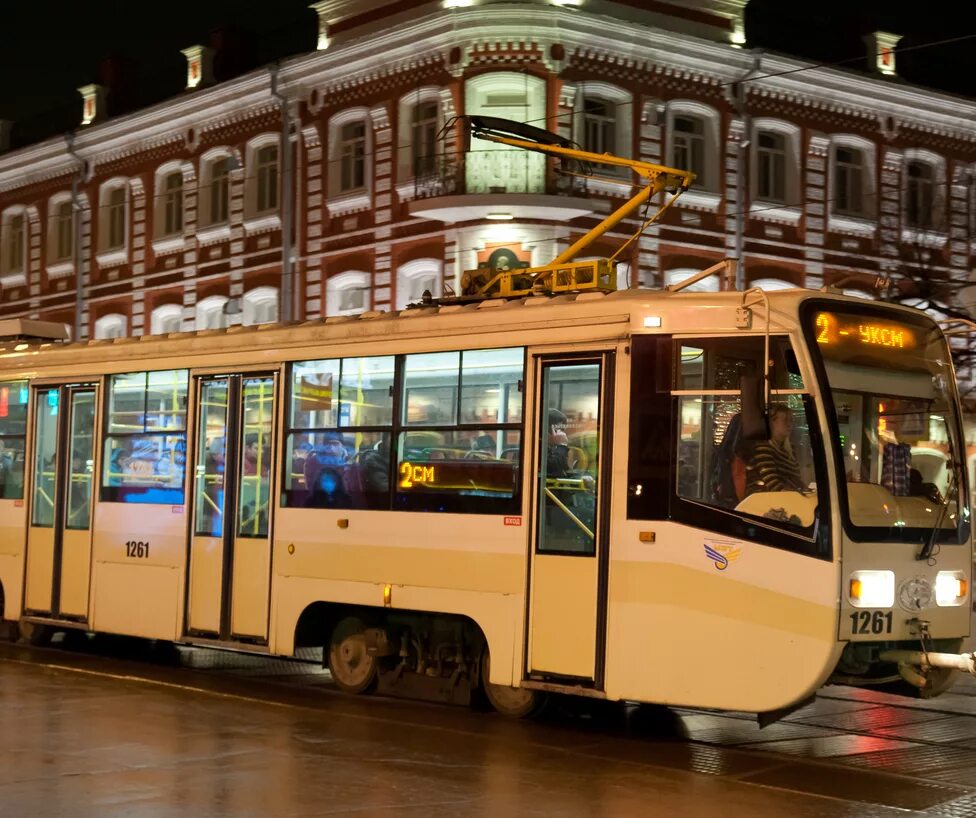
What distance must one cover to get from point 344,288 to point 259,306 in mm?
3023

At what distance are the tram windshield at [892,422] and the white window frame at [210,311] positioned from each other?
25.9 m

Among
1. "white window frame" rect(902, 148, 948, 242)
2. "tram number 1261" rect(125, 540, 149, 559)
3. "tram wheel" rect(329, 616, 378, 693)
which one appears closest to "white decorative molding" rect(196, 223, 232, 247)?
"white window frame" rect(902, 148, 948, 242)

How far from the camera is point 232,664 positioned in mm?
16391

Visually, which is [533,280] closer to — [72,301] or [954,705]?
[954,705]

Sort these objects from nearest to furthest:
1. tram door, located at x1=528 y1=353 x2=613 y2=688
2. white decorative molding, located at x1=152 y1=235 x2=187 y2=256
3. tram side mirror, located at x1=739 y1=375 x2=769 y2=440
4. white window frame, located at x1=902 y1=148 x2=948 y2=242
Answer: tram side mirror, located at x1=739 y1=375 x2=769 y2=440, tram door, located at x1=528 y1=353 x2=613 y2=688, white window frame, located at x1=902 y1=148 x2=948 y2=242, white decorative molding, located at x1=152 y1=235 x2=187 y2=256

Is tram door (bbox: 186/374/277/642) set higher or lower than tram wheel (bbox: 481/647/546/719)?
higher

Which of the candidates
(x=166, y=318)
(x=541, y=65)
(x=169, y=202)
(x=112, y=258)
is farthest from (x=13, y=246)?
(x=541, y=65)

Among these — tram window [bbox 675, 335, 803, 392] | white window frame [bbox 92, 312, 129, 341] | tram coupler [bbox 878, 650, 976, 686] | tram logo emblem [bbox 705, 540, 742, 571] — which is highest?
white window frame [bbox 92, 312, 129, 341]

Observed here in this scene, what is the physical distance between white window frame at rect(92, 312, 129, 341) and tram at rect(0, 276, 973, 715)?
24.4 m

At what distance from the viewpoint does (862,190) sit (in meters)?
34.5

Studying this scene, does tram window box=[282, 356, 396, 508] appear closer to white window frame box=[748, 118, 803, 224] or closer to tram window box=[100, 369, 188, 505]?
tram window box=[100, 369, 188, 505]

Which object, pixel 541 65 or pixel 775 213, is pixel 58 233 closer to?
pixel 541 65

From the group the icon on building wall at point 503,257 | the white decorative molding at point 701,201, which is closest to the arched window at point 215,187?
the icon on building wall at point 503,257

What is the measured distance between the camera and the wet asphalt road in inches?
356
